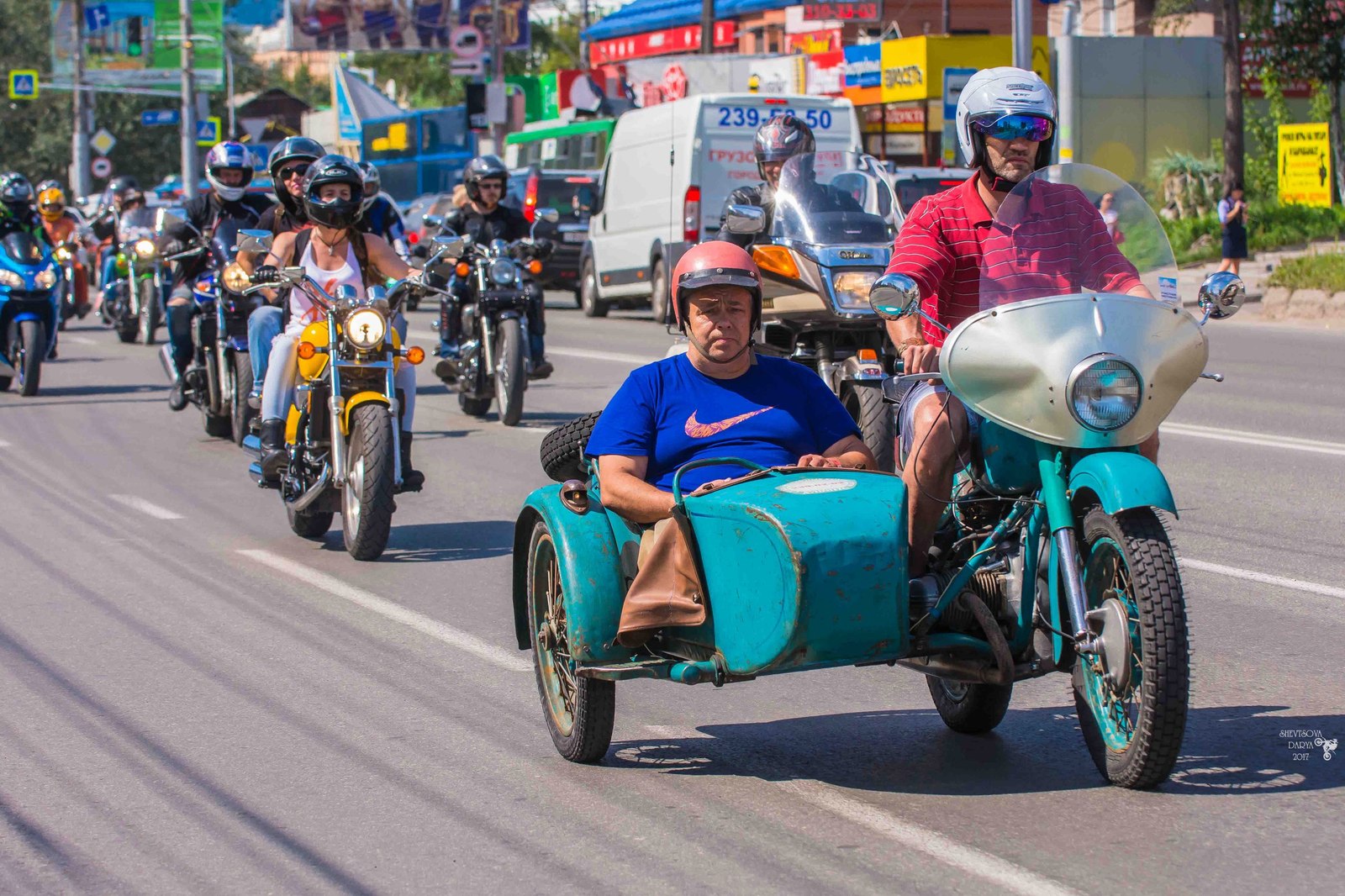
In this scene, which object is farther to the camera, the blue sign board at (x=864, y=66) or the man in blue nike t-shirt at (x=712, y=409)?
the blue sign board at (x=864, y=66)

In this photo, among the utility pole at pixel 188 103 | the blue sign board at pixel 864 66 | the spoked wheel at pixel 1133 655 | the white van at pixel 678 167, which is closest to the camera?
the spoked wheel at pixel 1133 655

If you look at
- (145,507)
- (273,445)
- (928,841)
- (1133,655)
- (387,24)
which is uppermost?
(387,24)

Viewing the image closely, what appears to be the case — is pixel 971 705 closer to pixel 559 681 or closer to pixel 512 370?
pixel 559 681

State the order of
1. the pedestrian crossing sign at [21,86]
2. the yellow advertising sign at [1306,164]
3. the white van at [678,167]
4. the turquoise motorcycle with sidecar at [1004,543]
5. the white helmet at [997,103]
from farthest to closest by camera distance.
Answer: the pedestrian crossing sign at [21,86] < the yellow advertising sign at [1306,164] < the white van at [678,167] < the white helmet at [997,103] < the turquoise motorcycle with sidecar at [1004,543]

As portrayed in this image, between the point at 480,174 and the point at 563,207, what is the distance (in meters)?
16.2

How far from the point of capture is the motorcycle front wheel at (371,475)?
336 inches

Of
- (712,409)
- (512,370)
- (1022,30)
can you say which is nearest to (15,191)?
(512,370)

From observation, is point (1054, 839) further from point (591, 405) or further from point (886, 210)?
point (591, 405)

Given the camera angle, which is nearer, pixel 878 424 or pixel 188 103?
pixel 878 424

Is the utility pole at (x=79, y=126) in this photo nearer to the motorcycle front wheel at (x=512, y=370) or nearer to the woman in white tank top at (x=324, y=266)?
the motorcycle front wheel at (x=512, y=370)

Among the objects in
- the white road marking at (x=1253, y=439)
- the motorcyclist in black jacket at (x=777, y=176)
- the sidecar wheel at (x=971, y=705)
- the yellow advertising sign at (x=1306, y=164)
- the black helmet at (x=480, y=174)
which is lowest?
the sidecar wheel at (x=971, y=705)

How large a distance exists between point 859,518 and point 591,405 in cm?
1067

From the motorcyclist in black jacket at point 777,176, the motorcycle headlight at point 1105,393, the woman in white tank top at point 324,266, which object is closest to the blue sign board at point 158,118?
the motorcyclist in black jacket at point 777,176

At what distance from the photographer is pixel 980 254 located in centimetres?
559
